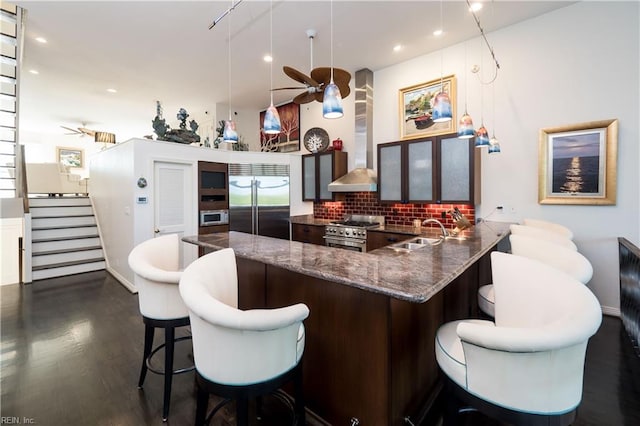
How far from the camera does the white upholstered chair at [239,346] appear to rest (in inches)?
43.6

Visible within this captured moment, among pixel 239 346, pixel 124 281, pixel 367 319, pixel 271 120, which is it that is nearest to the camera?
pixel 239 346

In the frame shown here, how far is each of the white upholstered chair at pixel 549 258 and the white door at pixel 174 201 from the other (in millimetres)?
4480

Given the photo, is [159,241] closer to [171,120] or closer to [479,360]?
[479,360]

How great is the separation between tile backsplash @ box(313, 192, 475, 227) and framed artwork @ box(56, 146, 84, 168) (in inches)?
425

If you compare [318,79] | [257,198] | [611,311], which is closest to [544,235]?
[611,311]

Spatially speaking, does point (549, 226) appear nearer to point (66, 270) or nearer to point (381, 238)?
point (381, 238)

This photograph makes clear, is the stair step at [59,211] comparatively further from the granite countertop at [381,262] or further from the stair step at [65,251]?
the granite countertop at [381,262]

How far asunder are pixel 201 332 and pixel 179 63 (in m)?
4.87

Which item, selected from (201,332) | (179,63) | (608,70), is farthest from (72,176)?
(608,70)

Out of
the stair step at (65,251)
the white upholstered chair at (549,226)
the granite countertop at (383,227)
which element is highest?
the white upholstered chair at (549,226)

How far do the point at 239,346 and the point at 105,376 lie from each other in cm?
191

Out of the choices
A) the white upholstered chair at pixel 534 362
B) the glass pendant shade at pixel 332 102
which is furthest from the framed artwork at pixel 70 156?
the white upholstered chair at pixel 534 362

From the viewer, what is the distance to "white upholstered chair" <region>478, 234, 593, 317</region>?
1661 mm

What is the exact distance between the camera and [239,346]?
1165 mm
